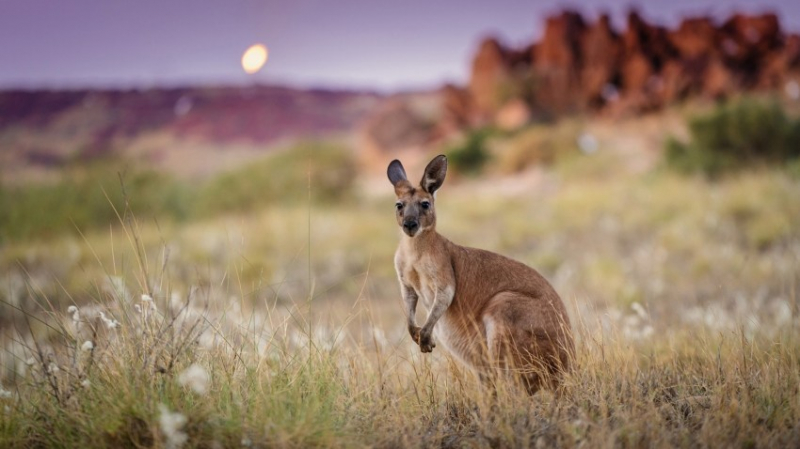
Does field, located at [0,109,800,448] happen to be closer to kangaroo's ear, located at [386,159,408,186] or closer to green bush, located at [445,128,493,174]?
kangaroo's ear, located at [386,159,408,186]

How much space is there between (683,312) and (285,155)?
15.5 m

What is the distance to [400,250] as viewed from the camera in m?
4.27

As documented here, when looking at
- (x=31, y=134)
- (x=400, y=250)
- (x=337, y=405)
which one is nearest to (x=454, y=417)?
(x=337, y=405)

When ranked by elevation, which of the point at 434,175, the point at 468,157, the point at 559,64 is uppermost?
the point at 559,64

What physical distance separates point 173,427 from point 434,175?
83.6 inches

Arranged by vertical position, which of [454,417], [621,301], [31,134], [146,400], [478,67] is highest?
[478,67]

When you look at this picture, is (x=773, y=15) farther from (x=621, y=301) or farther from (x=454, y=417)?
(x=454, y=417)

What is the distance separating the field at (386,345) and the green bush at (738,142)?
368 centimetres

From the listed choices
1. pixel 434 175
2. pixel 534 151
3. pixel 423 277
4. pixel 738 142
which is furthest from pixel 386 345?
pixel 534 151

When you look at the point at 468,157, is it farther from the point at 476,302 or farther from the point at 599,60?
the point at 476,302

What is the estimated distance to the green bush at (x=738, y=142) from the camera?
17994 millimetres

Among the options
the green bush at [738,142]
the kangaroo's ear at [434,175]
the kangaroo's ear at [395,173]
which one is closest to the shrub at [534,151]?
the green bush at [738,142]

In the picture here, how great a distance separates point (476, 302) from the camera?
13.4ft

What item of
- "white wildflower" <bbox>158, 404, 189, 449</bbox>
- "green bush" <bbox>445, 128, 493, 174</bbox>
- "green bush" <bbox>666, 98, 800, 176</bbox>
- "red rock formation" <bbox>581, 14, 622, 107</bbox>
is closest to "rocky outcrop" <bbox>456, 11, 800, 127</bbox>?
"red rock formation" <bbox>581, 14, 622, 107</bbox>
